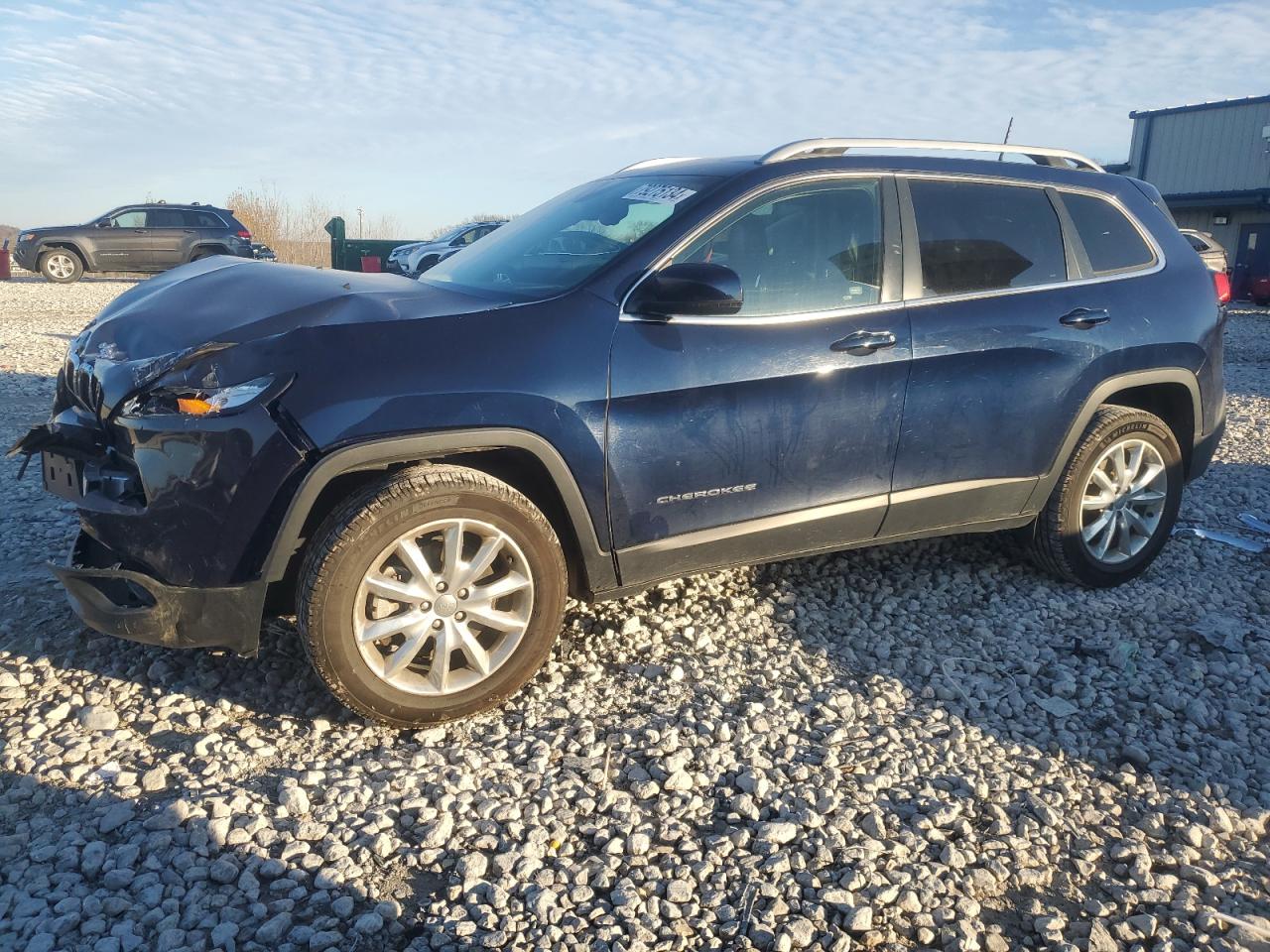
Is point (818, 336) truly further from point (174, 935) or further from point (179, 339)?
point (174, 935)

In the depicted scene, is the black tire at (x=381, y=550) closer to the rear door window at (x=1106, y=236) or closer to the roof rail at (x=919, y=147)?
the roof rail at (x=919, y=147)

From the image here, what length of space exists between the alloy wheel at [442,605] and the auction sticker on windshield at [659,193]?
1470 millimetres

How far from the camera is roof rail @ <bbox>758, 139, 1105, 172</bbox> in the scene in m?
3.74

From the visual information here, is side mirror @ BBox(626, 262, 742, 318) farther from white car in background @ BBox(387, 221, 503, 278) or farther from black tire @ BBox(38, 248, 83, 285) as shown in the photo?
black tire @ BBox(38, 248, 83, 285)

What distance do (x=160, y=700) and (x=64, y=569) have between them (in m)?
0.59

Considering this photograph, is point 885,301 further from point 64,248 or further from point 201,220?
point 64,248

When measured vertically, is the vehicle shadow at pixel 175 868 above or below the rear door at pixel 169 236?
below

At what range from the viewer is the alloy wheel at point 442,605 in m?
3.03

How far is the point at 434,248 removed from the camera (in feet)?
66.2

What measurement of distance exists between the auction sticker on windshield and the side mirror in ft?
1.52

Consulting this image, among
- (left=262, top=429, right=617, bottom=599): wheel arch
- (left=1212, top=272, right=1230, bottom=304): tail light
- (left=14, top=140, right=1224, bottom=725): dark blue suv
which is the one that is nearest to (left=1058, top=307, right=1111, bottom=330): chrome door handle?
(left=14, top=140, right=1224, bottom=725): dark blue suv

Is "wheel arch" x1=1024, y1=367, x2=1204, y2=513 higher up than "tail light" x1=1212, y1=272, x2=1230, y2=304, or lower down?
lower down

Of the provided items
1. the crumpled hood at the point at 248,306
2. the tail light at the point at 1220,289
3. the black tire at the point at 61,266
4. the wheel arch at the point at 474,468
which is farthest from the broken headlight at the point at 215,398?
the black tire at the point at 61,266

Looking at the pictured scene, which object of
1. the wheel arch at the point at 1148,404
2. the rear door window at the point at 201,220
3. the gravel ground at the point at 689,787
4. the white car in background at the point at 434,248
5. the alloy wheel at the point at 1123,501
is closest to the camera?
the gravel ground at the point at 689,787
